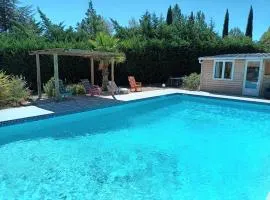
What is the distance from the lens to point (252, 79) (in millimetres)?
14297

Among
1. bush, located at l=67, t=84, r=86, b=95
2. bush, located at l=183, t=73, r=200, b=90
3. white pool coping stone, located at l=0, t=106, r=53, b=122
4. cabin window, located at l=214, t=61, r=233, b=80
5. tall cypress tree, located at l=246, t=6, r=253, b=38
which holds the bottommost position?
white pool coping stone, located at l=0, t=106, r=53, b=122

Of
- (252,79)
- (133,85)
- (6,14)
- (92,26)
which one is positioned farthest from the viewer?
(6,14)

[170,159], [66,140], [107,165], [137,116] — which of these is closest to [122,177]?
[107,165]

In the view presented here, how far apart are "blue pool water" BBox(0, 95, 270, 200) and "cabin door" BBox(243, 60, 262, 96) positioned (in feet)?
12.4

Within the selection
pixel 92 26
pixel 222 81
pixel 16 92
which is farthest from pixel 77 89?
pixel 92 26

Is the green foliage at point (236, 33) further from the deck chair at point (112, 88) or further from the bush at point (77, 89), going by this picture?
the bush at point (77, 89)

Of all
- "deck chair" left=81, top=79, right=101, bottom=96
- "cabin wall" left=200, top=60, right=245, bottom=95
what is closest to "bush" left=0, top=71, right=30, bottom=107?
"deck chair" left=81, top=79, right=101, bottom=96

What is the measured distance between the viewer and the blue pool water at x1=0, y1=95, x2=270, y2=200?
188 inches

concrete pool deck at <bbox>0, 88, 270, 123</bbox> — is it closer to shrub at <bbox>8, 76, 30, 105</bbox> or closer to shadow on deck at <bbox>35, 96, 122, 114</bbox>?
shadow on deck at <bbox>35, 96, 122, 114</bbox>

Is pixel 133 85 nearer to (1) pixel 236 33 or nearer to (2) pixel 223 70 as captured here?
(2) pixel 223 70

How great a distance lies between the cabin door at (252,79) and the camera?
14.0 metres

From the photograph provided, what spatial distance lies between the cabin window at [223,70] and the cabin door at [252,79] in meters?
0.89

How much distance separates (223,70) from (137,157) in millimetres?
10655

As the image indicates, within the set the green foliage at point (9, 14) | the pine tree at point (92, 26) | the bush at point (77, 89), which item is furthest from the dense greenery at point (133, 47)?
the green foliage at point (9, 14)
